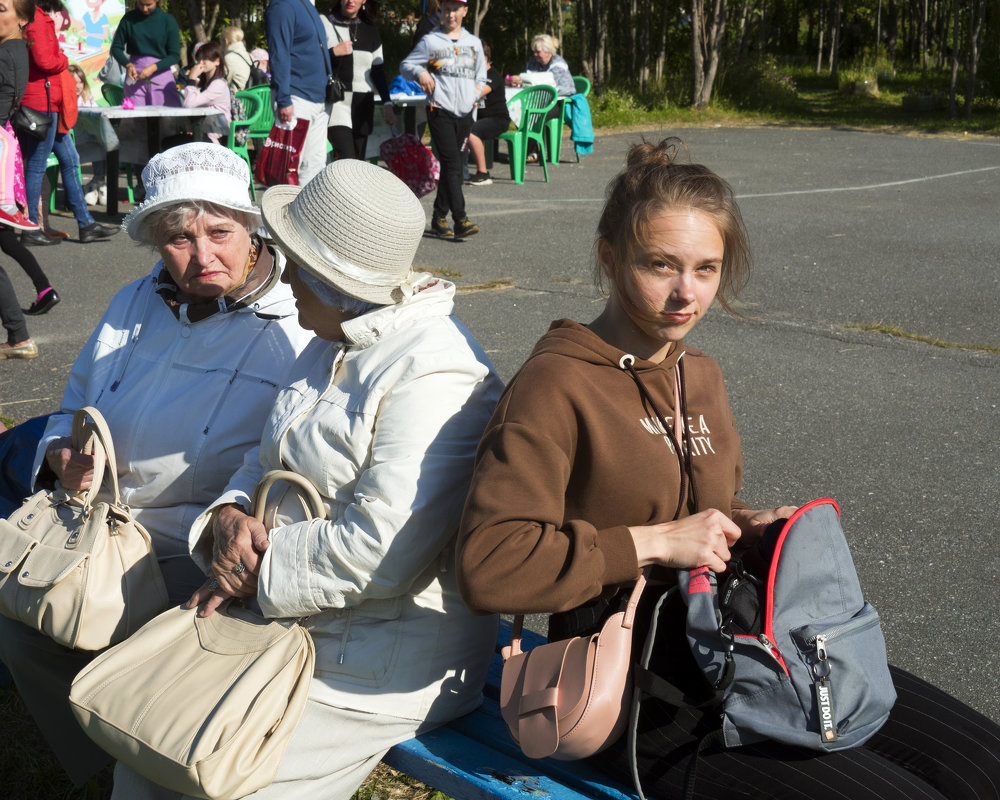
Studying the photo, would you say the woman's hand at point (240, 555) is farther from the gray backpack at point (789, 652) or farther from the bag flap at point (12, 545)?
the gray backpack at point (789, 652)

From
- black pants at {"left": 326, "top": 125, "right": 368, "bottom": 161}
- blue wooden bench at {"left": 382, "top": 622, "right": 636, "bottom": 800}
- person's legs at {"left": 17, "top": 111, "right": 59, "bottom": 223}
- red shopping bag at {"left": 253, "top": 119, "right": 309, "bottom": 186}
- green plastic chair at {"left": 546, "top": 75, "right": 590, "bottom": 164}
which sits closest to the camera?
blue wooden bench at {"left": 382, "top": 622, "right": 636, "bottom": 800}

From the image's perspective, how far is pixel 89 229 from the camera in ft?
31.2

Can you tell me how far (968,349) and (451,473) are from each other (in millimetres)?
4780

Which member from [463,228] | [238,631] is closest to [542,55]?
[463,228]

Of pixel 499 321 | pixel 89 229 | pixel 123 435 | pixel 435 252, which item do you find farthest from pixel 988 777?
pixel 89 229

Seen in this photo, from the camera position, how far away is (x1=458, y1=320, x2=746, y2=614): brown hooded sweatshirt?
175 cm

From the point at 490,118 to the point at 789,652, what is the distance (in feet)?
38.3

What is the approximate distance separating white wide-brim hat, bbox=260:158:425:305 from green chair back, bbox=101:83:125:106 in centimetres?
1148

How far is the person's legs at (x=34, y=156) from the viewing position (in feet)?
26.9

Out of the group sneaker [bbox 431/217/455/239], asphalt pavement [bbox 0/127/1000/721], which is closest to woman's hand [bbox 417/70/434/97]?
sneaker [bbox 431/217/455/239]

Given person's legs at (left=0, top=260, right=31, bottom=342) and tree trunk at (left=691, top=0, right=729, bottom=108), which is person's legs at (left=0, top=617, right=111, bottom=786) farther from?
tree trunk at (left=691, top=0, right=729, bottom=108)

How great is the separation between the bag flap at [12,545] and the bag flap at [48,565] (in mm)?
22

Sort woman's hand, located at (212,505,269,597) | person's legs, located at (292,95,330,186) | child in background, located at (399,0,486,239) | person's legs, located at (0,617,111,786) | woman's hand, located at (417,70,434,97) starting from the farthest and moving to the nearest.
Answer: woman's hand, located at (417,70,434,97) < child in background, located at (399,0,486,239) < person's legs, located at (292,95,330,186) < person's legs, located at (0,617,111,786) < woman's hand, located at (212,505,269,597)

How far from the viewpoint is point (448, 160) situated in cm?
929
